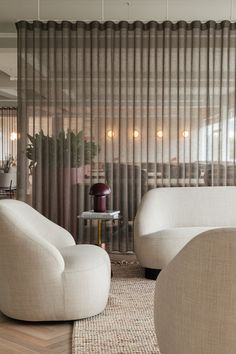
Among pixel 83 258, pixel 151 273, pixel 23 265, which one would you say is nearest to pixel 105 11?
pixel 151 273

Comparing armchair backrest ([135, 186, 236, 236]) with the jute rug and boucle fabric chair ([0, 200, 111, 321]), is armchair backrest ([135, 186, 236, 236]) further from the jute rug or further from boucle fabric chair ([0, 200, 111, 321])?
boucle fabric chair ([0, 200, 111, 321])

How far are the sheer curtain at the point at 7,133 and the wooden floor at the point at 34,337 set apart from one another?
11631 millimetres

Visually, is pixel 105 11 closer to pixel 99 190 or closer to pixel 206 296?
pixel 99 190

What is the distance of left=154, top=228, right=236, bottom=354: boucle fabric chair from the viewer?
Result: 5.26 feet

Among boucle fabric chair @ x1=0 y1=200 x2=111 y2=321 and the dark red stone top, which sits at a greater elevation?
the dark red stone top

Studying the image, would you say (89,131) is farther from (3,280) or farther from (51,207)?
(3,280)

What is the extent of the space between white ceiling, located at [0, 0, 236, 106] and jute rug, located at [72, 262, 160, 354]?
9.42ft

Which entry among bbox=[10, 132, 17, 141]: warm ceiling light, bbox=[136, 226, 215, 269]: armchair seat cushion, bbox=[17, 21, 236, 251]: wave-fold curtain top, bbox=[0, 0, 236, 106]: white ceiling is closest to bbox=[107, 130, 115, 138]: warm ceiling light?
bbox=[17, 21, 236, 251]: wave-fold curtain top

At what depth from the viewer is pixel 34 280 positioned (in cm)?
292

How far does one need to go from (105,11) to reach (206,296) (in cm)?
416

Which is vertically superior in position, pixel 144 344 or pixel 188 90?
pixel 188 90

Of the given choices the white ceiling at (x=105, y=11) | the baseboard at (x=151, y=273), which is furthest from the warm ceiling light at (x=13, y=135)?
the baseboard at (x=151, y=273)

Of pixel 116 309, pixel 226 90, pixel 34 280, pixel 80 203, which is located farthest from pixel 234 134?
pixel 34 280

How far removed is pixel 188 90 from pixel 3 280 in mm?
3085
